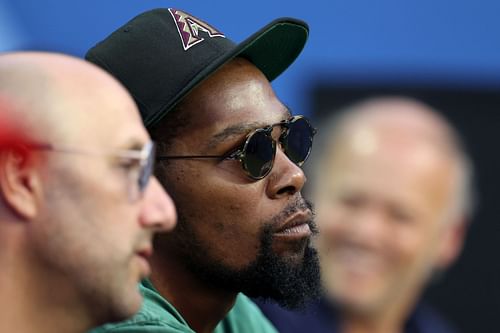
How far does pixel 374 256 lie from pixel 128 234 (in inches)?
137

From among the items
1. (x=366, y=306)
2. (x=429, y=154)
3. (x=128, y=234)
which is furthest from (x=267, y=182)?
(x=429, y=154)

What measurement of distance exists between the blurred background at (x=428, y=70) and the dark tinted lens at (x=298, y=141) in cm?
280

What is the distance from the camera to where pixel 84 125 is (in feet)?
7.53

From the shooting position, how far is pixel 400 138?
233 inches

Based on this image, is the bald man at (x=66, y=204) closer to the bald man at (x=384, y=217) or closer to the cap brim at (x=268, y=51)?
the cap brim at (x=268, y=51)

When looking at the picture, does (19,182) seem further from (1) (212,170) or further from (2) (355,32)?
(2) (355,32)

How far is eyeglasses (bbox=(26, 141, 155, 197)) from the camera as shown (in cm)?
225

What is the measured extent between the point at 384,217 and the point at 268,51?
8.14ft

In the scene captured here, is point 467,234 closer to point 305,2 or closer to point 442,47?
point 442,47

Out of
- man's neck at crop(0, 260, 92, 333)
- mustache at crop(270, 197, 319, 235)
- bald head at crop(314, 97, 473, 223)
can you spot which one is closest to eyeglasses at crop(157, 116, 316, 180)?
mustache at crop(270, 197, 319, 235)

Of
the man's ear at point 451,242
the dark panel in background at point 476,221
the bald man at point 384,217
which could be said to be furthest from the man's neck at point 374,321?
the dark panel in background at point 476,221

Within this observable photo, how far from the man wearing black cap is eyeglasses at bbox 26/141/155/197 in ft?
2.38

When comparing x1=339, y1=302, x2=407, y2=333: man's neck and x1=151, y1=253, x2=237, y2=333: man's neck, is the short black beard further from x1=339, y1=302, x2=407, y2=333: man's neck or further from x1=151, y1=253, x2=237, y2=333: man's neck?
x1=339, y1=302, x2=407, y2=333: man's neck

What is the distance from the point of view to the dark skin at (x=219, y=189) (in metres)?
3.16
